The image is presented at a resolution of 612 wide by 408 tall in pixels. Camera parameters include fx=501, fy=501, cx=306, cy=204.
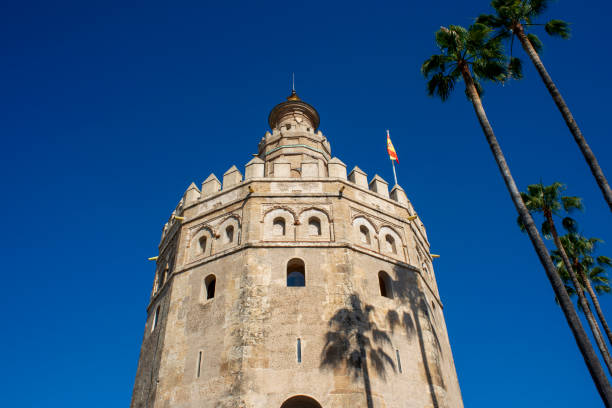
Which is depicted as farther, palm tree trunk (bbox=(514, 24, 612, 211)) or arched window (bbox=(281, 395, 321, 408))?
arched window (bbox=(281, 395, 321, 408))

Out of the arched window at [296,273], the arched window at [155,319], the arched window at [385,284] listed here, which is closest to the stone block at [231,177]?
the arched window at [296,273]

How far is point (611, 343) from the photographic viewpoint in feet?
65.8

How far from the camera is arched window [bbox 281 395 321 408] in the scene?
598 inches

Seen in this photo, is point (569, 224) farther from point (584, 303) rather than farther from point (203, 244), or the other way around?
point (203, 244)

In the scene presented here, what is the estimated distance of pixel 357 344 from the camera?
1617cm

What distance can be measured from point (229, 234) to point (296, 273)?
319 cm

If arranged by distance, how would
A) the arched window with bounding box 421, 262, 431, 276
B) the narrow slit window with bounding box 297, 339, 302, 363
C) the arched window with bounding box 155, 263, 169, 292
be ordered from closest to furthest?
the narrow slit window with bounding box 297, 339, 302, 363
the arched window with bounding box 155, 263, 169, 292
the arched window with bounding box 421, 262, 431, 276

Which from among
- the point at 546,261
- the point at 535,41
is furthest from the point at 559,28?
the point at 546,261

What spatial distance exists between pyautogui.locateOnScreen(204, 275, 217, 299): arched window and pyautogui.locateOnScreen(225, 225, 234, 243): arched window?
62.3 inches

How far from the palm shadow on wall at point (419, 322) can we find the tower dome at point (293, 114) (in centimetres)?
1267

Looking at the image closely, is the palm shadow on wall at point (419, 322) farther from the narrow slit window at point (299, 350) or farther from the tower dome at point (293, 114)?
the tower dome at point (293, 114)

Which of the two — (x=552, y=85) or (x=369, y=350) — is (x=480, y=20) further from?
(x=369, y=350)

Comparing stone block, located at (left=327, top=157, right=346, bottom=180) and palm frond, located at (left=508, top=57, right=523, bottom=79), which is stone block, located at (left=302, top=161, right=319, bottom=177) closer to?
stone block, located at (left=327, top=157, right=346, bottom=180)

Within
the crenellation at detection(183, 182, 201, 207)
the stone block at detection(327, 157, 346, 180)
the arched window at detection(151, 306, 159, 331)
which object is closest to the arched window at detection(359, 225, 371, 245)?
the stone block at detection(327, 157, 346, 180)
